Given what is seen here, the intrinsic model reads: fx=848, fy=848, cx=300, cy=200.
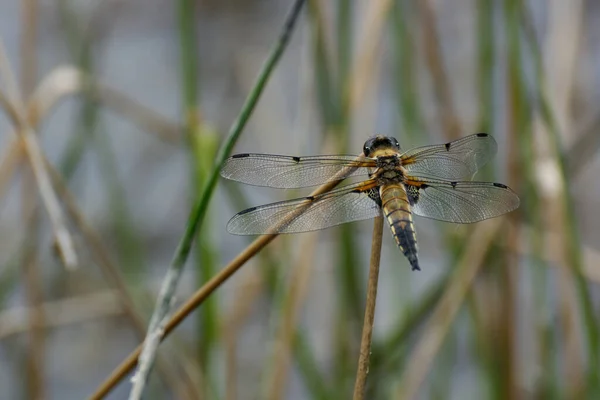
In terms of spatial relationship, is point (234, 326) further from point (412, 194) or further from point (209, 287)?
point (209, 287)

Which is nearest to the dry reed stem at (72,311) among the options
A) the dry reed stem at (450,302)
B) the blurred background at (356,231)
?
the blurred background at (356,231)

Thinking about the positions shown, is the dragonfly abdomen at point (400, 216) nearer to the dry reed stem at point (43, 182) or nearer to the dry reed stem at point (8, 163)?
the dry reed stem at point (43, 182)

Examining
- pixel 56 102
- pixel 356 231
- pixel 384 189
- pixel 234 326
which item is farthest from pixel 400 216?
pixel 56 102

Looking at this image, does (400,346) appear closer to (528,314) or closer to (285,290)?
(285,290)

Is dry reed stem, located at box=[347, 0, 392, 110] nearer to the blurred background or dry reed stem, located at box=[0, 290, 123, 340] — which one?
the blurred background

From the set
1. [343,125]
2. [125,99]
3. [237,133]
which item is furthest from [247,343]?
[237,133]

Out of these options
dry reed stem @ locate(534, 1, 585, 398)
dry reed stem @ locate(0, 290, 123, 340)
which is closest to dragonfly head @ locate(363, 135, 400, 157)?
dry reed stem @ locate(534, 1, 585, 398)
